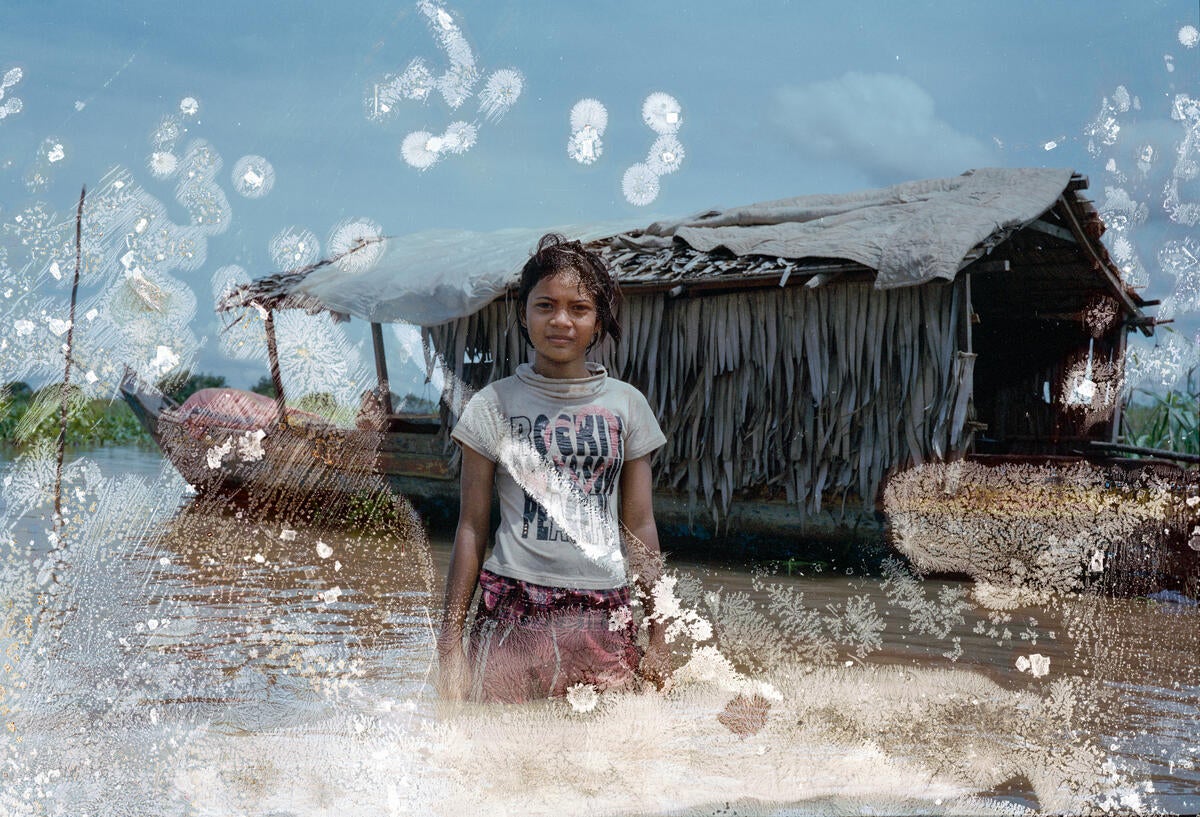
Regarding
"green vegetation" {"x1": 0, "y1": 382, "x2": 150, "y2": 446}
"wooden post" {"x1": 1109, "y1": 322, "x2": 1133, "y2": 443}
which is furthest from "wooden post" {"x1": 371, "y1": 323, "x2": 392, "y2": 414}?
"wooden post" {"x1": 1109, "y1": 322, "x2": 1133, "y2": 443}

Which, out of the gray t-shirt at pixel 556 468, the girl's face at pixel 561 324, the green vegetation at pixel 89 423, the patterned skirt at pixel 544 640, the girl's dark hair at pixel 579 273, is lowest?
the green vegetation at pixel 89 423

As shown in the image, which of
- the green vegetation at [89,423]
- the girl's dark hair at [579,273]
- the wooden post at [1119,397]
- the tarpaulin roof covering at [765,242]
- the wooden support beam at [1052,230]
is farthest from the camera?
the green vegetation at [89,423]

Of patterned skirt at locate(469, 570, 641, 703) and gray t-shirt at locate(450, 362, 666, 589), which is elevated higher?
gray t-shirt at locate(450, 362, 666, 589)

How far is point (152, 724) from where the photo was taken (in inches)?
112

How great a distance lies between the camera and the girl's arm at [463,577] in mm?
2012

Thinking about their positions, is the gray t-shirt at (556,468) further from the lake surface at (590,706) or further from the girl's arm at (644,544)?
the lake surface at (590,706)

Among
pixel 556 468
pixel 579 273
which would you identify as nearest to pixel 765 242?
pixel 579 273

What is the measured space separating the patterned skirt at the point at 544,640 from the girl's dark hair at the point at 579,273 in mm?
513

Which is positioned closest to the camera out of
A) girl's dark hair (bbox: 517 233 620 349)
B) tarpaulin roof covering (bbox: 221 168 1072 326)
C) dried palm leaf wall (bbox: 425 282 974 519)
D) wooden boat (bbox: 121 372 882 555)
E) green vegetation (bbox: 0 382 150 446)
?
girl's dark hair (bbox: 517 233 620 349)

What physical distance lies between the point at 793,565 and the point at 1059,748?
3677 mm

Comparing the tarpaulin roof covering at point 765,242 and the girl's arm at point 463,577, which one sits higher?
the tarpaulin roof covering at point 765,242

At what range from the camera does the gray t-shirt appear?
193 centimetres

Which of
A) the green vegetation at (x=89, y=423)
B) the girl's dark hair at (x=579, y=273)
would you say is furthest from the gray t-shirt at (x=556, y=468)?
the green vegetation at (x=89, y=423)

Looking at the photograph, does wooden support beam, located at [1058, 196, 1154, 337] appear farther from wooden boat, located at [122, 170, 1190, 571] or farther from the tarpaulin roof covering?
the tarpaulin roof covering
